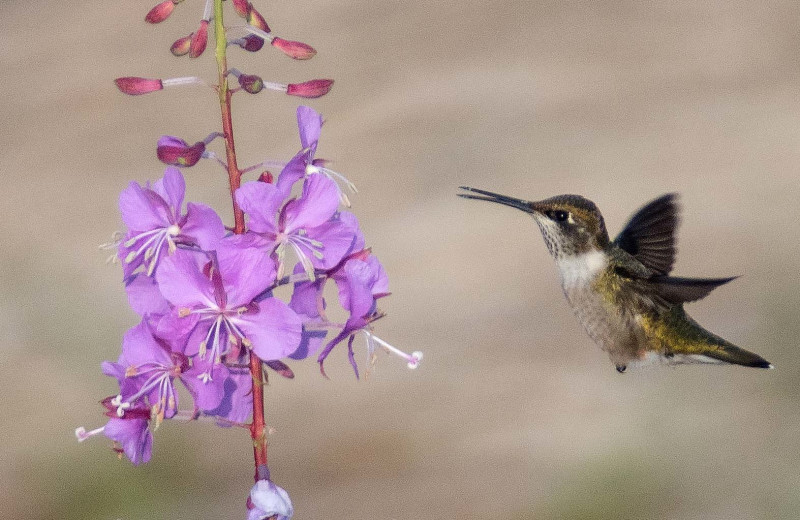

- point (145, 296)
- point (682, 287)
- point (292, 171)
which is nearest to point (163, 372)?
point (145, 296)

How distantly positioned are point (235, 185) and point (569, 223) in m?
1.88

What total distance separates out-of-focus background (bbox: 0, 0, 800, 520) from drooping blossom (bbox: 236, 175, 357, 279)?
212 inches

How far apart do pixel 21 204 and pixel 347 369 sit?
4.60 metres

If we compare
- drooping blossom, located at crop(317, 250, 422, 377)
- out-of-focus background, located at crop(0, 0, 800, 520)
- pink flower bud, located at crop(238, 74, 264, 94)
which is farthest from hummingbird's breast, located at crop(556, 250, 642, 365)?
out-of-focus background, located at crop(0, 0, 800, 520)

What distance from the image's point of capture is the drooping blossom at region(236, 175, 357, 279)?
248cm

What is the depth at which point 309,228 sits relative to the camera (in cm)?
259

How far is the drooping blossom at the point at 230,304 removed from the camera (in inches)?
95.3

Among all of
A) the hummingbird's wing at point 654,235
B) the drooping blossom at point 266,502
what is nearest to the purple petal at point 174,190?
the drooping blossom at point 266,502

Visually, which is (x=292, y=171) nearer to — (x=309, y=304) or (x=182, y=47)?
(x=309, y=304)

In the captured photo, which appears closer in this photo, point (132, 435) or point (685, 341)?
point (132, 435)

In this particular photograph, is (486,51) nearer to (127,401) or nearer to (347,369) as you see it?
(347,369)

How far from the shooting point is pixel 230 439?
926 cm

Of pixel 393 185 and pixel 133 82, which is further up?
pixel 133 82

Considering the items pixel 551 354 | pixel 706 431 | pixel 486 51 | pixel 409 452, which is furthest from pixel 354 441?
pixel 486 51
